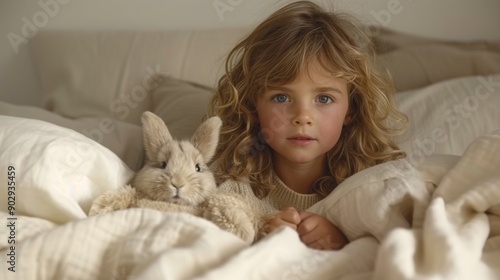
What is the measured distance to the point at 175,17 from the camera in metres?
1.59

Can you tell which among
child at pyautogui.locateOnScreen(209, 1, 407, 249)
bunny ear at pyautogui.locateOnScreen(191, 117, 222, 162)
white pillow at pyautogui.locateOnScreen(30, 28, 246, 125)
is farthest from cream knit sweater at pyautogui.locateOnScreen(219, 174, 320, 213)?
white pillow at pyautogui.locateOnScreen(30, 28, 246, 125)

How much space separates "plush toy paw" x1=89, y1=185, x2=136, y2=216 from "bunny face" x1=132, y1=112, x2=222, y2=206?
1.0 inches

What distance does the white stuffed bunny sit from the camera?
30.9 inches

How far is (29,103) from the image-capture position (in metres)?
1.69

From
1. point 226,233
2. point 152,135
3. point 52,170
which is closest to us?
point 226,233

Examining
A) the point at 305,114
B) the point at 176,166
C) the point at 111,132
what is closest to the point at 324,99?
the point at 305,114

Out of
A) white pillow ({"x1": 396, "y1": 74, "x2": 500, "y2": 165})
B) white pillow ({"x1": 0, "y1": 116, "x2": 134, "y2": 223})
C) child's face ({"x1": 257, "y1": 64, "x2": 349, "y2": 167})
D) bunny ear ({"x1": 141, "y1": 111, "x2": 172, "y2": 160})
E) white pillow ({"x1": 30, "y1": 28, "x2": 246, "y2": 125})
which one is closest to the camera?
white pillow ({"x1": 0, "y1": 116, "x2": 134, "y2": 223})

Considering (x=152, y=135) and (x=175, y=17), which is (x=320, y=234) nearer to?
(x=152, y=135)

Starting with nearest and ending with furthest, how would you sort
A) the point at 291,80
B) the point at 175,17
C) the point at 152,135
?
1. the point at 152,135
2. the point at 291,80
3. the point at 175,17

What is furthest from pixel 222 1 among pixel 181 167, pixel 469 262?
pixel 469 262

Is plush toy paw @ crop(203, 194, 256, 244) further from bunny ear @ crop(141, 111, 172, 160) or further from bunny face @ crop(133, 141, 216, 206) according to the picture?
bunny ear @ crop(141, 111, 172, 160)

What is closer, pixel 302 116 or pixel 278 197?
pixel 302 116

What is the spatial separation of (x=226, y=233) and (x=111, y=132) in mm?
523

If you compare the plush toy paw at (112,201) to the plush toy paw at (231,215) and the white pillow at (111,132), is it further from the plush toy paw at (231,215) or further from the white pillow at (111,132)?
the white pillow at (111,132)
